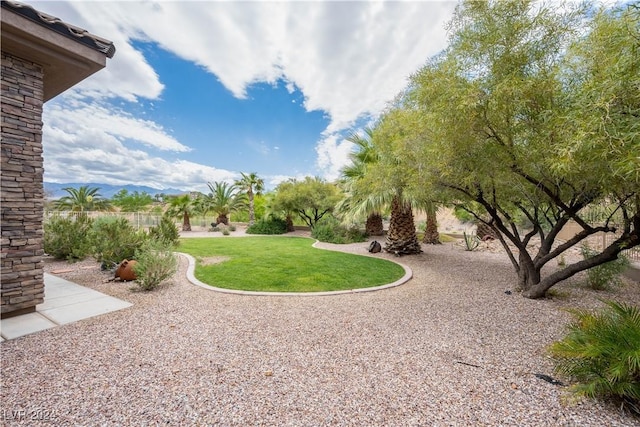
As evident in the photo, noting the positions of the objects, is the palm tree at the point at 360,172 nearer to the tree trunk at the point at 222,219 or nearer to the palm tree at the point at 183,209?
the tree trunk at the point at 222,219

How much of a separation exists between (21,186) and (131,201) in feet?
111

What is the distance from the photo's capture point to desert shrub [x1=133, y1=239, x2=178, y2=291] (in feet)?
18.3

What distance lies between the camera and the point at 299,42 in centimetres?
954

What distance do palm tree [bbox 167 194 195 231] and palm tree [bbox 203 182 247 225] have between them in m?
1.40

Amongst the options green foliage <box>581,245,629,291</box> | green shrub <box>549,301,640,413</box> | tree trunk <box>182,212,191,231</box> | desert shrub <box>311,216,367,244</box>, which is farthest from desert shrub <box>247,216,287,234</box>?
green shrub <box>549,301,640,413</box>

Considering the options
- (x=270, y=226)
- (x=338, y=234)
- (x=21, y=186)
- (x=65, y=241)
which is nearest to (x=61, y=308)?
(x=21, y=186)

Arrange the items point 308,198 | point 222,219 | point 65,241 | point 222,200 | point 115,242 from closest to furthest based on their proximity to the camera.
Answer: point 115,242, point 65,241, point 308,198, point 222,200, point 222,219

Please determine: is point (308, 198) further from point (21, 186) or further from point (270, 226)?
point (21, 186)

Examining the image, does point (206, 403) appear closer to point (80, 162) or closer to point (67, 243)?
point (67, 243)

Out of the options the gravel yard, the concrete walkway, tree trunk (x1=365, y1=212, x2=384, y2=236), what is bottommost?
the gravel yard

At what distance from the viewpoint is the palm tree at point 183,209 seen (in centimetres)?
2319

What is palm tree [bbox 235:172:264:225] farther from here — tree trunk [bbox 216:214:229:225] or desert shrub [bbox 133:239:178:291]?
desert shrub [bbox 133:239:178:291]

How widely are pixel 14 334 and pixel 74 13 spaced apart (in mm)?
6360

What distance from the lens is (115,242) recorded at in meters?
7.43
